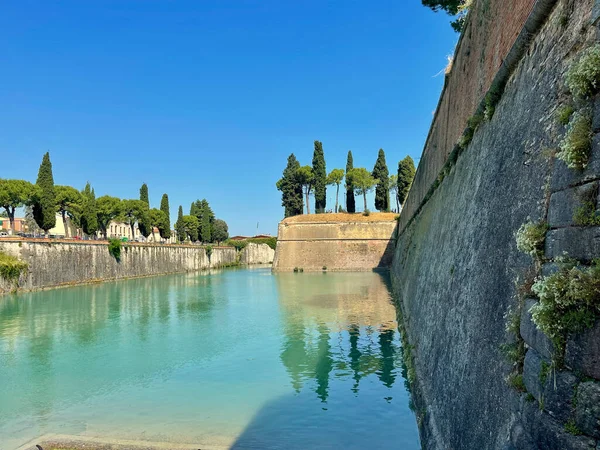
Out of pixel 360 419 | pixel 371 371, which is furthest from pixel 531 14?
pixel 371 371

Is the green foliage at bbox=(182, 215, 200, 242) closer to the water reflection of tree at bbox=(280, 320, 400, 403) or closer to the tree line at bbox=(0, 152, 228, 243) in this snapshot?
the tree line at bbox=(0, 152, 228, 243)

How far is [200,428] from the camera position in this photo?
657cm

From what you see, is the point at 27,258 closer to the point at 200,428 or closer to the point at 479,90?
the point at 200,428

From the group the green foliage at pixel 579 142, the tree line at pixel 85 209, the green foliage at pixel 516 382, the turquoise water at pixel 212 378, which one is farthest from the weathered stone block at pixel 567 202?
the tree line at pixel 85 209

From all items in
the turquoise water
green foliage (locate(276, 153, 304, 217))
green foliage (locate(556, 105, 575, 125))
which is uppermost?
green foliage (locate(276, 153, 304, 217))

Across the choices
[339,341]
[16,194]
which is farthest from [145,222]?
[339,341]

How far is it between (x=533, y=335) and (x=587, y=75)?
147cm

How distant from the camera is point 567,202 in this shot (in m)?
2.49

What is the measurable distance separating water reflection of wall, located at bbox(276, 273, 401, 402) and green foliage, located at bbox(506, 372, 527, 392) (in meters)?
5.30

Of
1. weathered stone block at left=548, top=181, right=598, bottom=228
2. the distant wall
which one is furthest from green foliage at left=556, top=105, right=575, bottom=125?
the distant wall

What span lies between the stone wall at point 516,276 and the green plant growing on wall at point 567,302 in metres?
0.06

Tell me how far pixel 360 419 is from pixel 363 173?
51.1 meters

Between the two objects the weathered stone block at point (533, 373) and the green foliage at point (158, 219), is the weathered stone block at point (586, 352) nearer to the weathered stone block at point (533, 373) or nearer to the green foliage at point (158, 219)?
the weathered stone block at point (533, 373)

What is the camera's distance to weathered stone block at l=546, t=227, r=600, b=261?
2193mm
